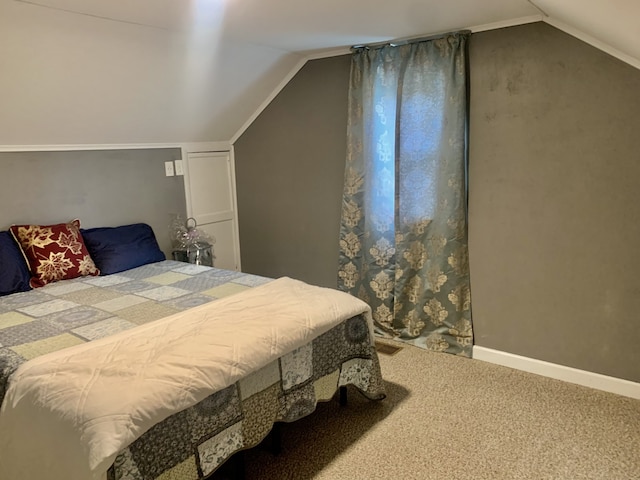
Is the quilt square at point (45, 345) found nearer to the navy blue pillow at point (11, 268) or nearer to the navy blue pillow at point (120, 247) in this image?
the navy blue pillow at point (11, 268)

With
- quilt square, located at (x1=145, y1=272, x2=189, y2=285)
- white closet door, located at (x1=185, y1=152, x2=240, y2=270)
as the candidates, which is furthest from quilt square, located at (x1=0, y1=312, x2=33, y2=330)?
white closet door, located at (x1=185, y1=152, x2=240, y2=270)

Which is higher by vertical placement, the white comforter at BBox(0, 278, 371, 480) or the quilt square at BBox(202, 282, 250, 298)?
the quilt square at BBox(202, 282, 250, 298)

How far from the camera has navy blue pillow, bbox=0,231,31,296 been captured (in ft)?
8.76

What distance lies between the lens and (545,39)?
252 centimetres

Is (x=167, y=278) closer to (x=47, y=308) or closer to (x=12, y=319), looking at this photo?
(x=47, y=308)

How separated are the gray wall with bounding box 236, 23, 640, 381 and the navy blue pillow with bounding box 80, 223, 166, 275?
76.4 inches

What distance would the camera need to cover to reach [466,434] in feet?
7.41

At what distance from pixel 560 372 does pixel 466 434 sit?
2.83ft

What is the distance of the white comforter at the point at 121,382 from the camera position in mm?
1425

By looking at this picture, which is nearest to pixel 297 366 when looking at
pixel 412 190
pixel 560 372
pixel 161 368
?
pixel 161 368

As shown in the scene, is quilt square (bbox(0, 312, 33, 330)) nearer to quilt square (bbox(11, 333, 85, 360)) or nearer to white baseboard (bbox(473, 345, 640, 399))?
quilt square (bbox(11, 333, 85, 360))

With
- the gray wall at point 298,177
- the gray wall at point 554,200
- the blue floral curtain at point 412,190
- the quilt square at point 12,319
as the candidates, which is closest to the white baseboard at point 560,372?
the gray wall at point 554,200

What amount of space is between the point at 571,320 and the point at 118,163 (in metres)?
3.16

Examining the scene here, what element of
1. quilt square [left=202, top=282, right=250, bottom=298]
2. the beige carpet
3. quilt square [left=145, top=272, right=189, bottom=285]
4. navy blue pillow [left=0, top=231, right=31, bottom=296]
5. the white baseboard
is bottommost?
the beige carpet
